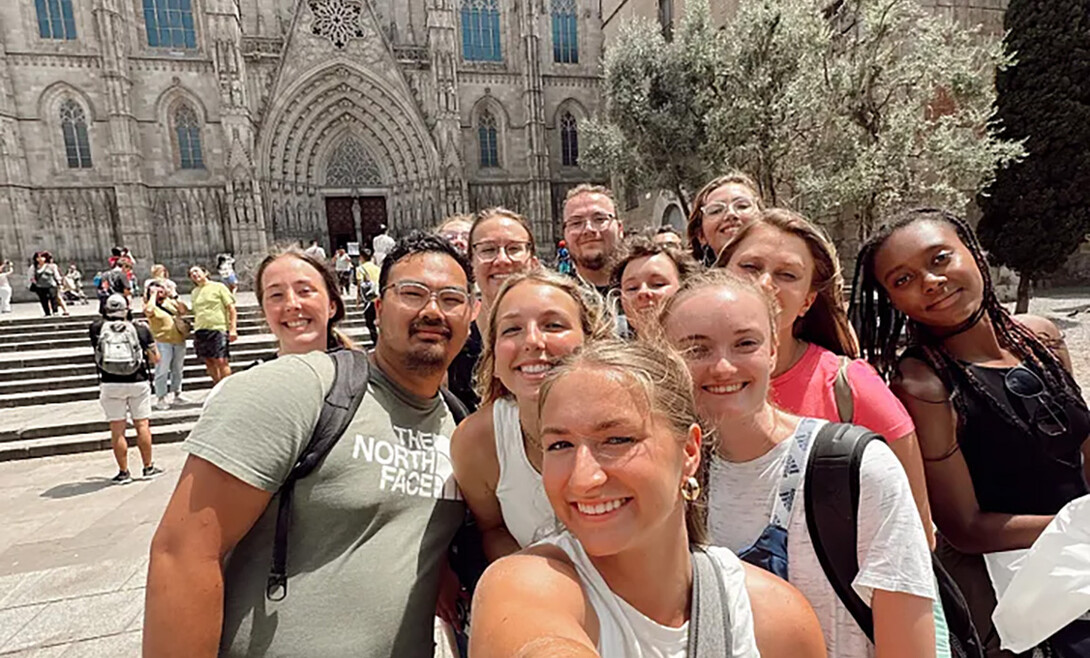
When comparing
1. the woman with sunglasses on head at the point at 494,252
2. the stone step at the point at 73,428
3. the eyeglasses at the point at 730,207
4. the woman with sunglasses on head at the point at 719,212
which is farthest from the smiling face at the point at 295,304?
the stone step at the point at 73,428

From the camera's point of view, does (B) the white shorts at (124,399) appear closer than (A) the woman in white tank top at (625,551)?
No

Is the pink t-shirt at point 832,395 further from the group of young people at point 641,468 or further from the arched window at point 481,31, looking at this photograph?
the arched window at point 481,31

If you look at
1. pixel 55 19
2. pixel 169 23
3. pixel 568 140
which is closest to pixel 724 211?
pixel 568 140

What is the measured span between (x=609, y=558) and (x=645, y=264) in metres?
1.49

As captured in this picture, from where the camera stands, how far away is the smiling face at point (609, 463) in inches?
37.4

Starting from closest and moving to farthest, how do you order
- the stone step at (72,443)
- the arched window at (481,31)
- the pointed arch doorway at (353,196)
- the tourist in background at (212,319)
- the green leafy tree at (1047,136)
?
1. the stone step at (72,443)
2. the tourist in background at (212,319)
3. the green leafy tree at (1047,136)
4. the pointed arch doorway at (353,196)
5. the arched window at (481,31)

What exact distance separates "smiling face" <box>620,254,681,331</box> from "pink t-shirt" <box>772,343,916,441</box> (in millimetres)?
643

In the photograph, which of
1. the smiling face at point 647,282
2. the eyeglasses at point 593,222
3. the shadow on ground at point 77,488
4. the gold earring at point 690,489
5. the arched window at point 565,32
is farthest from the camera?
the arched window at point 565,32

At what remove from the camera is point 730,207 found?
282cm

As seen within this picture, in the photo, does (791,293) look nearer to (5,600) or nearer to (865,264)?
(865,264)

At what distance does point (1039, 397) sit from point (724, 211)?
1.50 metres

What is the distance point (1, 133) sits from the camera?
2031 cm

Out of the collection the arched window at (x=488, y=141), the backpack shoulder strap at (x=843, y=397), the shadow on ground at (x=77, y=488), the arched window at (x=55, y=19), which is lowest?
the shadow on ground at (x=77, y=488)

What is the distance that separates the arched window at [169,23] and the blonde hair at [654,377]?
2767 cm
